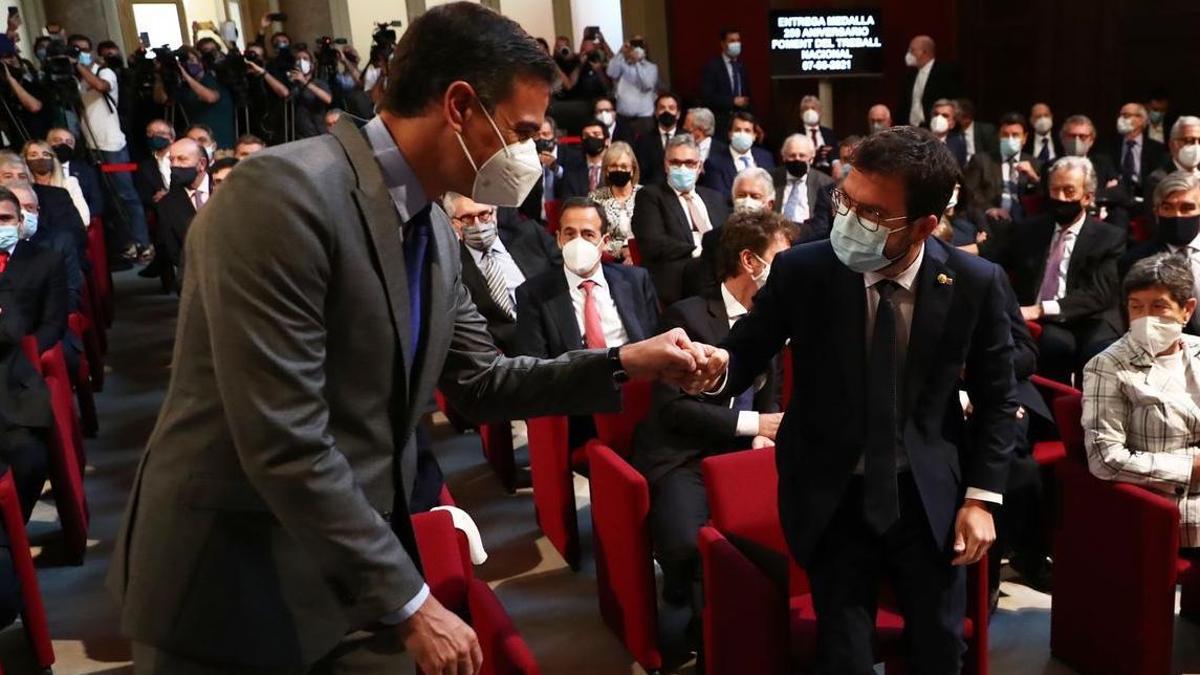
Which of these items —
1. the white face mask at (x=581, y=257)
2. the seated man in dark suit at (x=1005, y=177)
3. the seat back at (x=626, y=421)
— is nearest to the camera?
the seat back at (x=626, y=421)

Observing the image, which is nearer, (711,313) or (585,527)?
(711,313)

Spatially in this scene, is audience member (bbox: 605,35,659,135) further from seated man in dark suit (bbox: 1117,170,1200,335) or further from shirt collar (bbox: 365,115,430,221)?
shirt collar (bbox: 365,115,430,221)

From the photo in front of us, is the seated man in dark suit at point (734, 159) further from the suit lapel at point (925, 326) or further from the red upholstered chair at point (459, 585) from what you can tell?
the red upholstered chair at point (459, 585)

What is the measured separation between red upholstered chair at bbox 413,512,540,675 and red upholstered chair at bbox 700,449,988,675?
51 centimetres

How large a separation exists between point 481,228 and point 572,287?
949 millimetres

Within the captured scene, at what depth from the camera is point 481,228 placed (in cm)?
498

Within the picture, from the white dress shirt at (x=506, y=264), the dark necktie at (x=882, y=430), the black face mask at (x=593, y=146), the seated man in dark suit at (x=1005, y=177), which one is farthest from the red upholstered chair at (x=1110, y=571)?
the black face mask at (x=593, y=146)

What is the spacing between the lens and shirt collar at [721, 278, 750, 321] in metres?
3.34

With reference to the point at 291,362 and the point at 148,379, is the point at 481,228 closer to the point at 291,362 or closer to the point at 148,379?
the point at 148,379

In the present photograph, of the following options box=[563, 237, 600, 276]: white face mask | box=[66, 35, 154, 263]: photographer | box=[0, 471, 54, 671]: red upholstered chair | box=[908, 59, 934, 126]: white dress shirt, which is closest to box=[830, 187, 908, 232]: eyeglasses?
box=[563, 237, 600, 276]: white face mask

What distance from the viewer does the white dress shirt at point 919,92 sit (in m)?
10.2

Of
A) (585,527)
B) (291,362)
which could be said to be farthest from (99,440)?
(291,362)

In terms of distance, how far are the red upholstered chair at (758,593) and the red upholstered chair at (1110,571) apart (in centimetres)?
46

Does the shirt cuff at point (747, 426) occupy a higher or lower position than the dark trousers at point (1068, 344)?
higher
